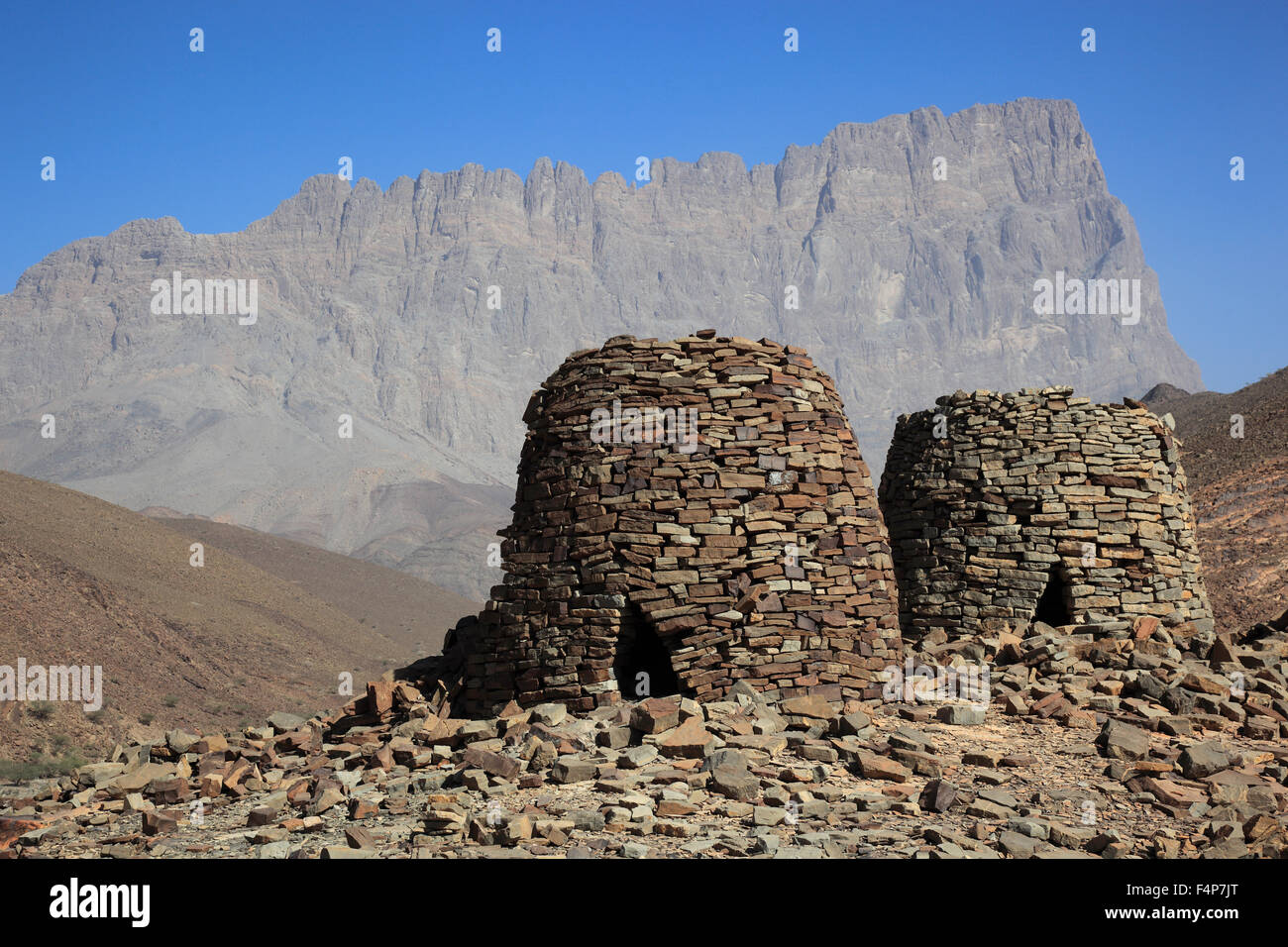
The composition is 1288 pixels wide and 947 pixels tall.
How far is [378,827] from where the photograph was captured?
6.94 m

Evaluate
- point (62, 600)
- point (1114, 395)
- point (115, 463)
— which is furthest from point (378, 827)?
point (1114, 395)

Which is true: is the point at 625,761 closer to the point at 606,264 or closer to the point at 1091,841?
the point at 1091,841

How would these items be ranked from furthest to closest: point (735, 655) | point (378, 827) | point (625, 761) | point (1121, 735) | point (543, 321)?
point (543, 321), point (735, 655), point (1121, 735), point (625, 761), point (378, 827)

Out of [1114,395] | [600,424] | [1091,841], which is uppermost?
[1114,395]

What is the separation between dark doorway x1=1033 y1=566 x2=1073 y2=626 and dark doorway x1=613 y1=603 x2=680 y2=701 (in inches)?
190

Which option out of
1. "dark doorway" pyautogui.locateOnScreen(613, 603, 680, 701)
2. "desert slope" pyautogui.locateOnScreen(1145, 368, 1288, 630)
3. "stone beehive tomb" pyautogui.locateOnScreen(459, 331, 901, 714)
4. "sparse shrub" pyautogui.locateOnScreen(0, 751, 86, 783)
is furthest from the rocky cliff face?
"stone beehive tomb" pyautogui.locateOnScreen(459, 331, 901, 714)

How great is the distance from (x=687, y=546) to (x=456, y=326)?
5919 inches

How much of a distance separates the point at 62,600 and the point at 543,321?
137m

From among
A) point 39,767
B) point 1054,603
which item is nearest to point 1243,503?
point 1054,603

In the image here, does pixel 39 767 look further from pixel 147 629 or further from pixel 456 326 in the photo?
pixel 456 326

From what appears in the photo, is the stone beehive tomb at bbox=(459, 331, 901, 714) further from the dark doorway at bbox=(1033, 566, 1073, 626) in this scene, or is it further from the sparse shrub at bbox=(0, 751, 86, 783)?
the sparse shrub at bbox=(0, 751, 86, 783)

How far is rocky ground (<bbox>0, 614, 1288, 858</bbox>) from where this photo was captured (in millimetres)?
6457

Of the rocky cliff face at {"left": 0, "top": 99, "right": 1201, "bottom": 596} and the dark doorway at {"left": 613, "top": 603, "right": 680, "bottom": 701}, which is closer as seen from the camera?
the dark doorway at {"left": 613, "top": 603, "right": 680, "bottom": 701}

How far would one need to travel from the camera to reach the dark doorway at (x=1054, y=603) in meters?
12.3
